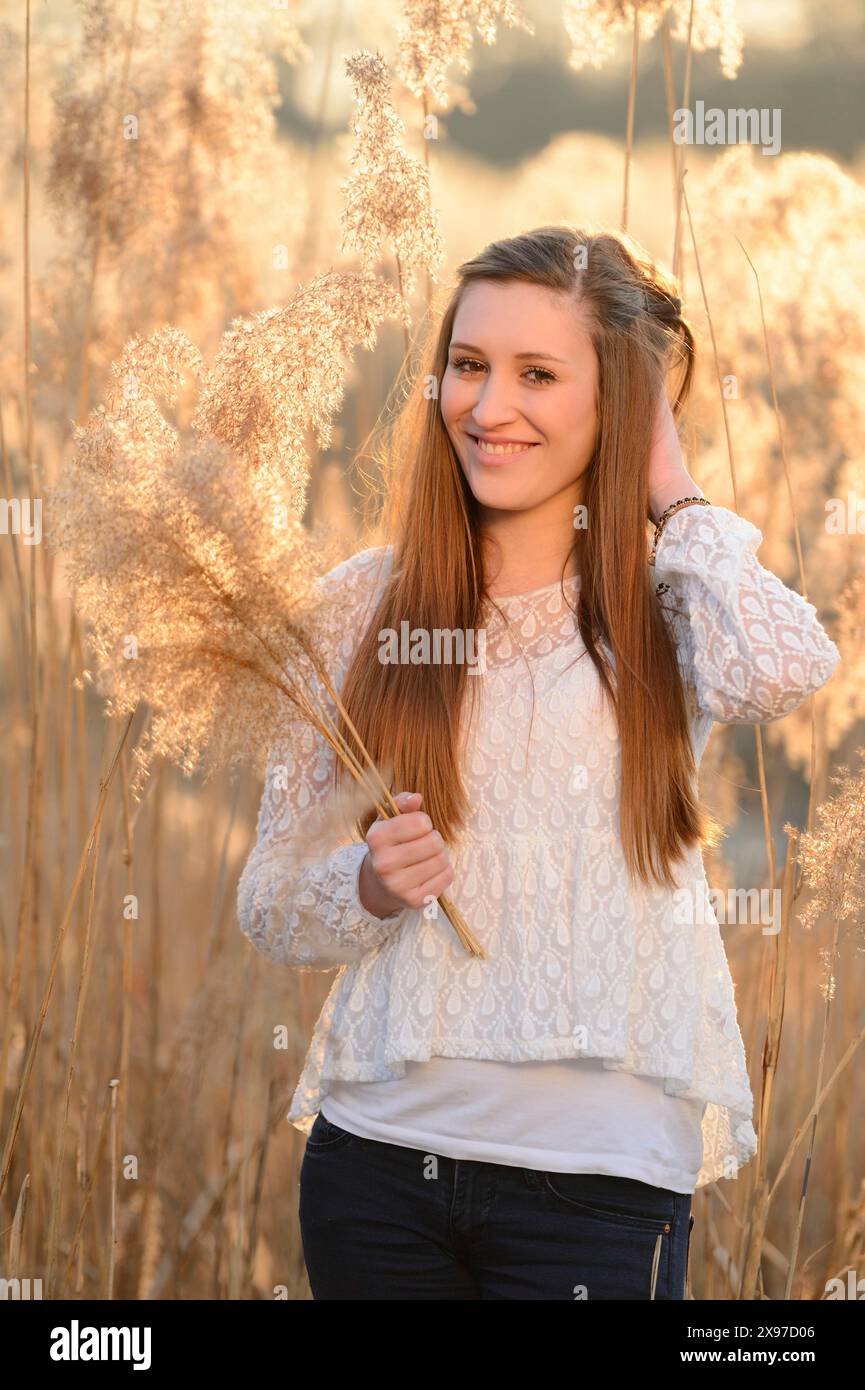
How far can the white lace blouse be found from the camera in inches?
51.0

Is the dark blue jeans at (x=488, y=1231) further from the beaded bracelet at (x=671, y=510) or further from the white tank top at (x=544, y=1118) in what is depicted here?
the beaded bracelet at (x=671, y=510)

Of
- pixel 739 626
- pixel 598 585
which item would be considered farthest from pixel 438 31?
pixel 739 626

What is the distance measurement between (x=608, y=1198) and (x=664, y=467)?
724 millimetres

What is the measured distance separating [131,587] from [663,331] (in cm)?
70

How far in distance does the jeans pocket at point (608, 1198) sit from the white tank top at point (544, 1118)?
2 cm

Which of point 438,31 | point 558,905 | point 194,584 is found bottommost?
point 558,905

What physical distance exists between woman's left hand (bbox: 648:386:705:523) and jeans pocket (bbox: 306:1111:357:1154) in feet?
2.27

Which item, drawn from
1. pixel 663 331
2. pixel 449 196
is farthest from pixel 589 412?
pixel 449 196

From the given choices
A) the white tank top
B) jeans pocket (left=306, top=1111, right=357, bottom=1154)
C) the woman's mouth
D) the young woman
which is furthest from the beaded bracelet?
jeans pocket (left=306, top=1111, right=357, bottom=1154)

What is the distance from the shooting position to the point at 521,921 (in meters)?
1.32

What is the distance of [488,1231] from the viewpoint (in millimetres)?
1258

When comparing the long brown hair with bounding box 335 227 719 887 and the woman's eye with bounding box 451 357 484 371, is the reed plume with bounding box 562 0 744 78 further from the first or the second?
the woman's eye with bounding box 451 357 484 371

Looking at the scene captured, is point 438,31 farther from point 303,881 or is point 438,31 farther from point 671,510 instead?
point 303,881
